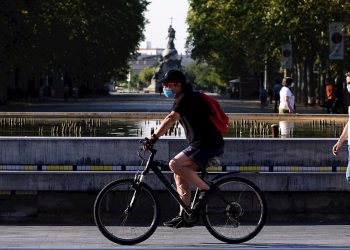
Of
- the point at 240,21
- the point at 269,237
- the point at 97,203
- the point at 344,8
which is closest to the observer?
the point at 97,203

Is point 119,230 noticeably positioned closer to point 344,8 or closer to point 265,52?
point 344,8

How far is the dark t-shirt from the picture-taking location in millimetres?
11086

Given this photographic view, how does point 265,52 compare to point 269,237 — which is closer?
point 269,237

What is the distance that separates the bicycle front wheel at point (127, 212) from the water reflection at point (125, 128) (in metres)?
13.6

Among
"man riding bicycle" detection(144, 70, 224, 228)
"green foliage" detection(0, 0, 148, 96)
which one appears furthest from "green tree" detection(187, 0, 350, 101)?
"man riding bicycle" detection(144, 70, 224, 228)

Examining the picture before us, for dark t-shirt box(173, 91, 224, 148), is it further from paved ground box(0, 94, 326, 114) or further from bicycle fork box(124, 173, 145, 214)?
paved ground box(0, 94, 326, 114)

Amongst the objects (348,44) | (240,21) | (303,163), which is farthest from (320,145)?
(240,21)

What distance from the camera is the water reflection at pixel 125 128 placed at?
88.3ft

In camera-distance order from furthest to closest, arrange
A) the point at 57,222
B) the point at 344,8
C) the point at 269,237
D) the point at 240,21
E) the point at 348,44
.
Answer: the point at 240,21 < the point at 348,44 < the point at 344,8 < the point at 57,222 < the point at 269,237

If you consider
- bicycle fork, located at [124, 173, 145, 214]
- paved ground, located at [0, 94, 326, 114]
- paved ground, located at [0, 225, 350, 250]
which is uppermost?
bicycle fork, located at [124, 173, 145, 214]

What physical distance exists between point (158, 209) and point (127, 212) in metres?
0.33

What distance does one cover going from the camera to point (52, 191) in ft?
44.3

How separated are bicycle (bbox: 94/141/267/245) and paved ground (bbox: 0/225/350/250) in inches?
5.2

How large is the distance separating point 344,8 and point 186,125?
4619cm
